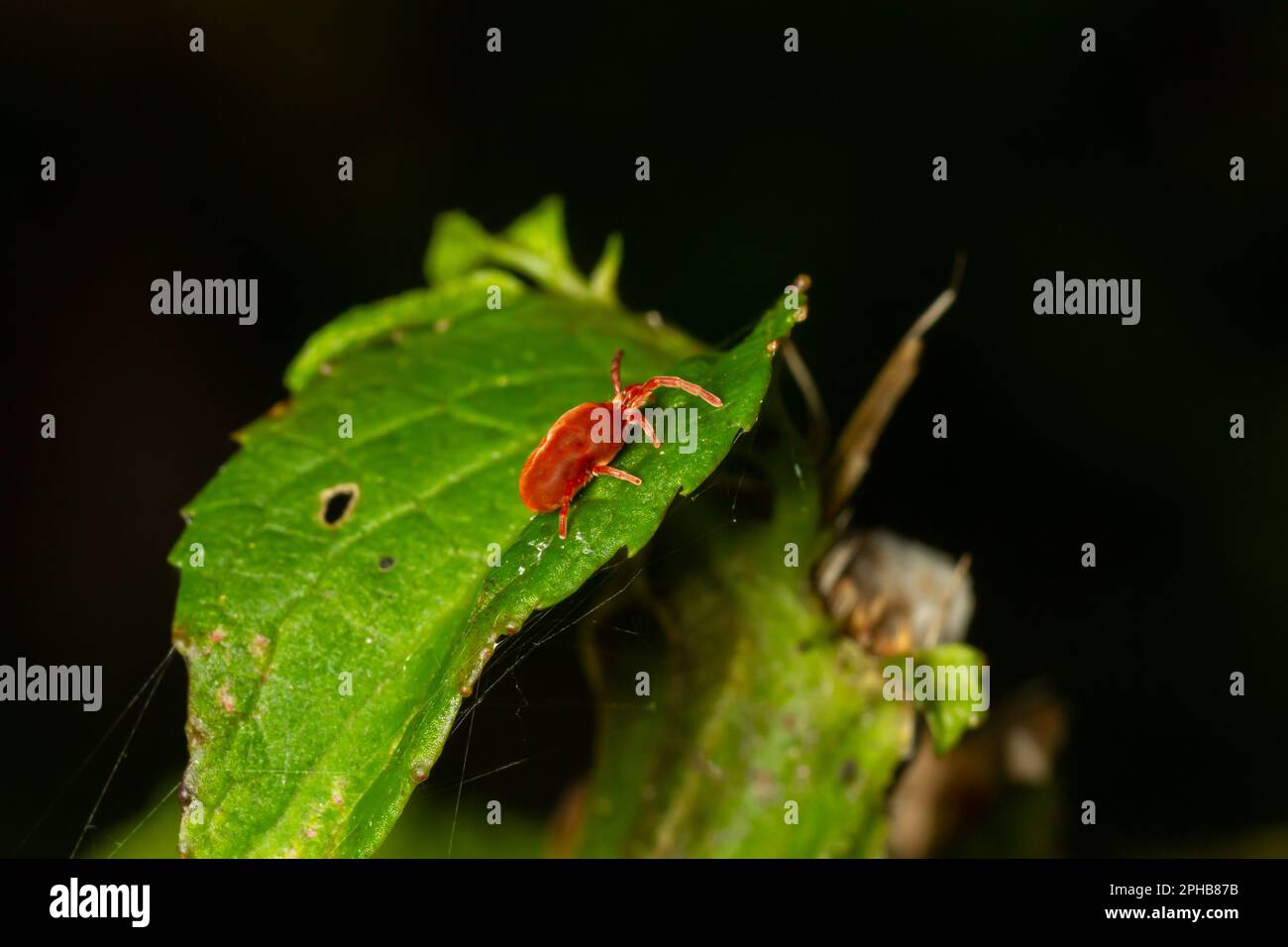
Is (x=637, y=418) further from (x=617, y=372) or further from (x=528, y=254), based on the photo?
(x=528, y=254)

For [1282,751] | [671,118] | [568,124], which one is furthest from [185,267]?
[1282,751]

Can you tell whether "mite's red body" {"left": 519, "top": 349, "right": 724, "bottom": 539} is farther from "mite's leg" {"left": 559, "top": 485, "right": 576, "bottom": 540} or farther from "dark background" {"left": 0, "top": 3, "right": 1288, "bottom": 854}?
"dark background" {"left": 0, "top": 3, "right": 1288, "bottom": 854}

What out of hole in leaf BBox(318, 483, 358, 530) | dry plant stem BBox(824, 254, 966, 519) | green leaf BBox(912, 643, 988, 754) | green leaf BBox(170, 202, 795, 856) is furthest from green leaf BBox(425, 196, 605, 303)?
green leaf BBox(912, 643, 988, 754)

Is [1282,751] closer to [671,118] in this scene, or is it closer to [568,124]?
[671,118]

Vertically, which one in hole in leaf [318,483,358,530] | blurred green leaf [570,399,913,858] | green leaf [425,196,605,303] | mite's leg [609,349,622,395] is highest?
green leaf [425,196,605,303]

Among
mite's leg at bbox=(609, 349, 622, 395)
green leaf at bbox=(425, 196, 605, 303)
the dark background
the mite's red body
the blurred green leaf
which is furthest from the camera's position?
the dark background

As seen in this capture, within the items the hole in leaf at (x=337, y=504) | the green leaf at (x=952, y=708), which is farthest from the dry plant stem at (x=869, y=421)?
the hole in leaf at (x=337, y=504)

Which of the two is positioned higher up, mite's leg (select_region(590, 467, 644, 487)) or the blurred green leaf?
mite's leg (select_region(590, 467, 644, 487))
